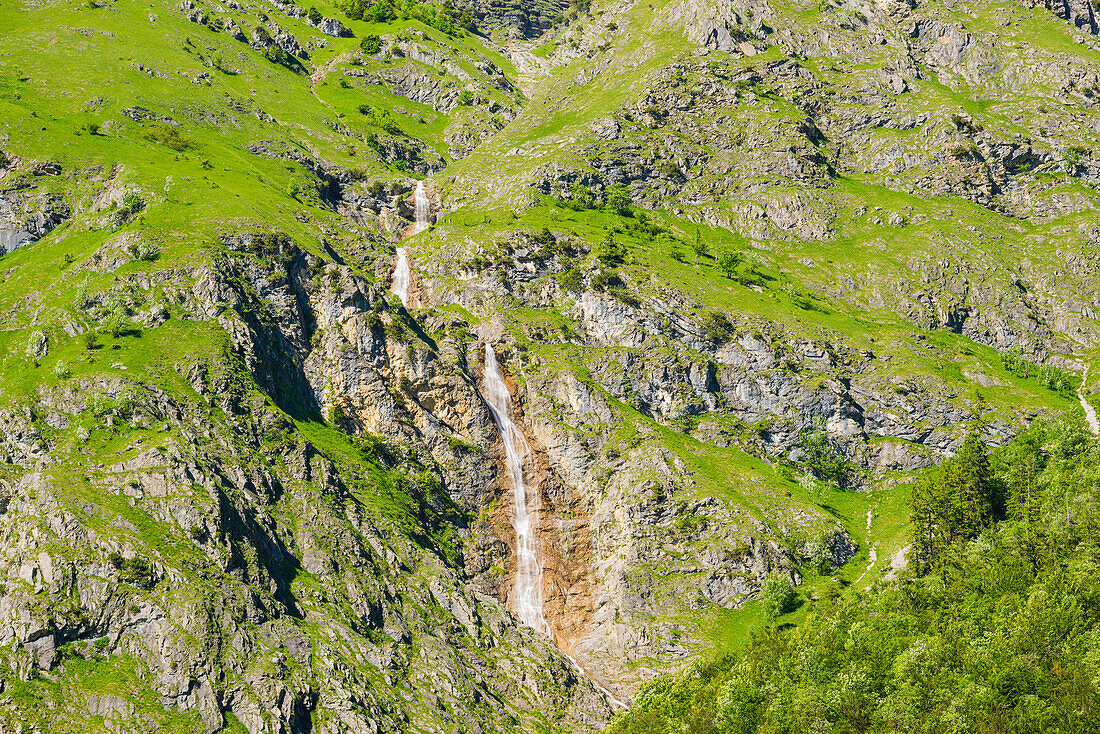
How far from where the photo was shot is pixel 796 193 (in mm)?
194125

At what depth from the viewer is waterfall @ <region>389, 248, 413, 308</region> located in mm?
161375

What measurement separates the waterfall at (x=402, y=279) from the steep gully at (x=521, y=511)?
4905 millimetres

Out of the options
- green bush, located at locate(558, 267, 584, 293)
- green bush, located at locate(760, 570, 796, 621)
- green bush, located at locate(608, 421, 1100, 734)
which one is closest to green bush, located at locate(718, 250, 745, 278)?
green bush, located at locate(558, 267, 584, 293)

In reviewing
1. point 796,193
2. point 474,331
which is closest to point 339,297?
point 474,331

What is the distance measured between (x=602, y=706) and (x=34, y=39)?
661 ft

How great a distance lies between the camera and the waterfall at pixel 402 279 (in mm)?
161375

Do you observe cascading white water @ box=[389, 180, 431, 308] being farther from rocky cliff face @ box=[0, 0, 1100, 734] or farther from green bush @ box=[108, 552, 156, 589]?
green bush @ box=[108, 552, 156, 589]

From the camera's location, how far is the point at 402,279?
16400 centimetres

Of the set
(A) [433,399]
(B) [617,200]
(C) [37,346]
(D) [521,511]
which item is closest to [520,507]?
(D) [521,511]

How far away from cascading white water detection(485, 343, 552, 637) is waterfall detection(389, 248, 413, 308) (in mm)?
24582

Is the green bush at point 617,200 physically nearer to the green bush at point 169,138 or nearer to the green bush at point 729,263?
the green bush at point 729,263

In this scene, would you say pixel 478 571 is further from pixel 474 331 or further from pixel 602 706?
pixel 474 331

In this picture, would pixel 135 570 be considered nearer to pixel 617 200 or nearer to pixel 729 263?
pixel 729 263

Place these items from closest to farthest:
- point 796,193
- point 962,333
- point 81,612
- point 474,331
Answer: point 81,612 < point 474,331 < point 962,333 < point 796,193
